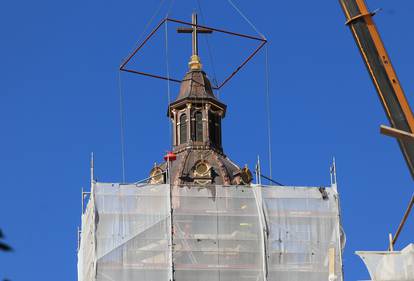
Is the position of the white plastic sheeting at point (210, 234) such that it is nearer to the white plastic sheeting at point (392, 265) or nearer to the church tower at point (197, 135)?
the white plastic sheeting at point (392, 265)

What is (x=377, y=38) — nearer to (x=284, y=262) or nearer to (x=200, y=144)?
(x=284, y=262)

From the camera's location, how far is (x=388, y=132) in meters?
61.7

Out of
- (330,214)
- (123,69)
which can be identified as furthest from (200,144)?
(330,214)

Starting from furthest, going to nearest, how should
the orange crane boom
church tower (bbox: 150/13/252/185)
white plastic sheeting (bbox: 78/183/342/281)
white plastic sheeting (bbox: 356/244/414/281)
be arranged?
church tower (bbox: 150/13/252/185) < white plastic sheeting (bbox: 78/183/342/281) < white plastic sheeting (bbox: 356/244/414/281) < the orange crane boom

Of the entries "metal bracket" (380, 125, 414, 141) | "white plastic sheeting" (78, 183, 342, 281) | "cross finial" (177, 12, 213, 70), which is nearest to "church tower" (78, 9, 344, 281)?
"white plastic sheeting" (78, 183, 342, 281)

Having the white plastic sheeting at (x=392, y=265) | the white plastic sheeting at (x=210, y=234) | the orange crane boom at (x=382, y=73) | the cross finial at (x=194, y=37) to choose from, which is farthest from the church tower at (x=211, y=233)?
the cross finial at (x=194, y=37)

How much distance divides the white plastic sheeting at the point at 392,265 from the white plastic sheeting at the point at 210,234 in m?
13.8

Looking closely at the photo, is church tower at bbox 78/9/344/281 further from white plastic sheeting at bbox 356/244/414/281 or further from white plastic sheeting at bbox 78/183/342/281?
white plastic sheeting at bbox 356/244/414/281

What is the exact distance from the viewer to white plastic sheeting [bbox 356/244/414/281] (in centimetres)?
6506

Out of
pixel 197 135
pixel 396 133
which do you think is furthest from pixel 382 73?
pixel 197 135

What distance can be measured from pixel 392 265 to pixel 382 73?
6.92 metres

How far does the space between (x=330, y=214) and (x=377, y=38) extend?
1809 cm

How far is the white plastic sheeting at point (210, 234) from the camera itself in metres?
80.3

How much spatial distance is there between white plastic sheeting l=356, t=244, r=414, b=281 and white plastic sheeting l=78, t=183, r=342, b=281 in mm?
13761
